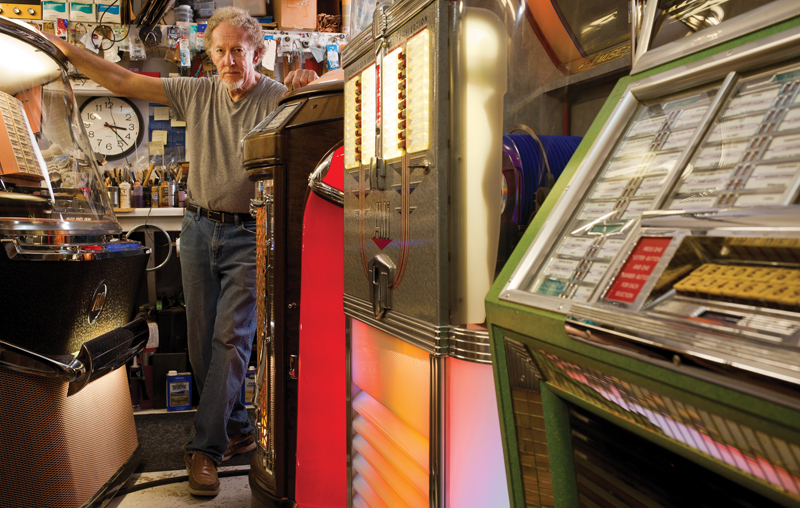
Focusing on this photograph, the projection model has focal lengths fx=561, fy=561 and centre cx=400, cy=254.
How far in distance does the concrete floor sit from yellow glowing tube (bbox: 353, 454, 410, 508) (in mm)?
927

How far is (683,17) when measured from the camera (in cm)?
81

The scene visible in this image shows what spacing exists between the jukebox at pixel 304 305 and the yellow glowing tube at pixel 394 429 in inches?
14.6

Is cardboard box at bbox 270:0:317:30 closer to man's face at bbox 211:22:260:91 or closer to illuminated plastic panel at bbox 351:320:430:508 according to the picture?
man's face at bbox 211:22:260:91

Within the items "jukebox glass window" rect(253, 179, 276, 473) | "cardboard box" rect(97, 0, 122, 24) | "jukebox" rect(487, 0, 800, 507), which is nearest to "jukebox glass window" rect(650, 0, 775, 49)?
"jukebox" rect(487, 0, 800, 507)

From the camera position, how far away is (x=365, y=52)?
1.44m

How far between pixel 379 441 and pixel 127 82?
7.65ft

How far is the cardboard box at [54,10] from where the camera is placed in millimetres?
4230

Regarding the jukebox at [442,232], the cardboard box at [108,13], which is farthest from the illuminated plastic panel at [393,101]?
the cardboard box at [108,13]

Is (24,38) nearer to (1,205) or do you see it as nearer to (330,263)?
(1,205)

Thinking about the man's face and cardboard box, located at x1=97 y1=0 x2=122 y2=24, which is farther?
cardboard box, located at x1=97 y1=0 x2=122 y2=24

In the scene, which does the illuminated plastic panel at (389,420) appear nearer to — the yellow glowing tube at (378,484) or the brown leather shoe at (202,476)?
the yellow glowing tube at (378,484)

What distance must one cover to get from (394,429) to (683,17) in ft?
3.44

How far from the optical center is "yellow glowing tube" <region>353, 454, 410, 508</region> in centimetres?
136

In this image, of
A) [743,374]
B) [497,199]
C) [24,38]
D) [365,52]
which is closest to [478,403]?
[497,199]
